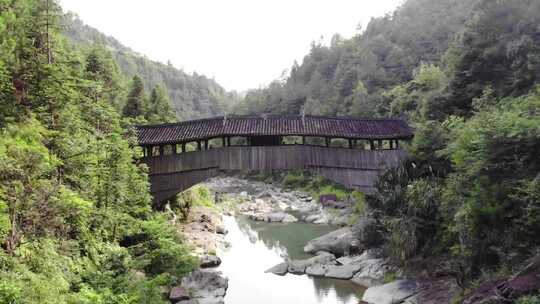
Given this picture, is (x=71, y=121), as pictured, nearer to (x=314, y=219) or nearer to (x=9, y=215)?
(x=9, y=215)

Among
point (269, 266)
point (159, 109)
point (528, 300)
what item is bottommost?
point (269, 266)

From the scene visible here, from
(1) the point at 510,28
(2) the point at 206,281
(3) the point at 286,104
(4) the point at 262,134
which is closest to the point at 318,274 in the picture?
(2) the point at 206,281

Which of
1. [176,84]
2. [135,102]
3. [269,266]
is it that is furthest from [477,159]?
[176,84]

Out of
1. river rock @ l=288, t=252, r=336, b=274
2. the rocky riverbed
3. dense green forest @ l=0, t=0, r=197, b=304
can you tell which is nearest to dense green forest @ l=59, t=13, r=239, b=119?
the rocky riverbed

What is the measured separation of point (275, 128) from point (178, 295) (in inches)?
323

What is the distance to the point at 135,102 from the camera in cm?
3231

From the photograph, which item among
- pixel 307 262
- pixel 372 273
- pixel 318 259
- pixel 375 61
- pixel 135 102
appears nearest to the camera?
pixel 372 273

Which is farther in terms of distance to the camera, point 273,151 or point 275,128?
point 273,151

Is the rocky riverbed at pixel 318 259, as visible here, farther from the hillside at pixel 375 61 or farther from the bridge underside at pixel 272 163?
the hillside at pixel 375 61

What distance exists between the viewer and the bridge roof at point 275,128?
1953cm

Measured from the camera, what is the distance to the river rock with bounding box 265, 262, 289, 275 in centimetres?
1838

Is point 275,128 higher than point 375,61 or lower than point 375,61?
lower

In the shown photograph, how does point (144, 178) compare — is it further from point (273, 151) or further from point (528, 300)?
point (528, 300)

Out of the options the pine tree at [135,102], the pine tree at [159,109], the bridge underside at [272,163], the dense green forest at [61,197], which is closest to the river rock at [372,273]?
the bridge underside at [272,163]
